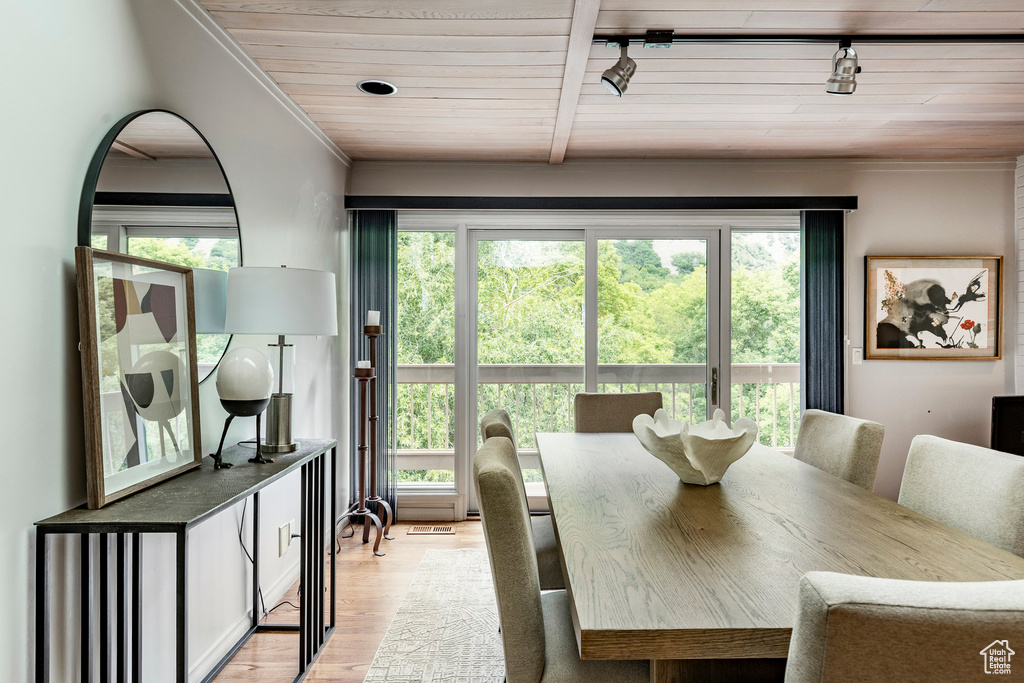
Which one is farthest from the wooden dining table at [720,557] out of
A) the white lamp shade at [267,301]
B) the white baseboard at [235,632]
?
the white baseboard at [235,632]

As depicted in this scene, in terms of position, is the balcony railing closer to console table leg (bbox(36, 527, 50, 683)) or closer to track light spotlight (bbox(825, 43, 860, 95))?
track light spotlight (bbox(825, 43, 860, 95))

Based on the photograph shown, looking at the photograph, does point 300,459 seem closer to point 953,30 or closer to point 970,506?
point 970,506

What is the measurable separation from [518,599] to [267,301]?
129cm

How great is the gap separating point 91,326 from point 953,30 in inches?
116

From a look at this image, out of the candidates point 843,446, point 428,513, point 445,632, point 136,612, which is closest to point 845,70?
point 843,446

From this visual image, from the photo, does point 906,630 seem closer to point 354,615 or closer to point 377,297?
point 354,615

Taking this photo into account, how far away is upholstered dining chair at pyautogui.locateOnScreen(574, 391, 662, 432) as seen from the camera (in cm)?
309

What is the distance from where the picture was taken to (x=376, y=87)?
8.93ft

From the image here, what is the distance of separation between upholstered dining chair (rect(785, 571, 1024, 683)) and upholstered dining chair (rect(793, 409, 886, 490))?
1563 millimetres

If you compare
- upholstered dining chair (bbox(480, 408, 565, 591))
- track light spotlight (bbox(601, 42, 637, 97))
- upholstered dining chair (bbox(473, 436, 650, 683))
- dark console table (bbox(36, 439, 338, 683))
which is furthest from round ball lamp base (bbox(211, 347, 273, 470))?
track light spotlight (bbox(601, 42, 637, 97))

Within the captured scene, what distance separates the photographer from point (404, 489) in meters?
4.04

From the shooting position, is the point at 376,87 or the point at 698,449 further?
the point at 376,87

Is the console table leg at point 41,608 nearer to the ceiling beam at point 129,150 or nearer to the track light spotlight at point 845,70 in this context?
the ceiling beam at point 129,150


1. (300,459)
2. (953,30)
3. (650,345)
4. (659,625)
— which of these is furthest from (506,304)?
(659,625)
